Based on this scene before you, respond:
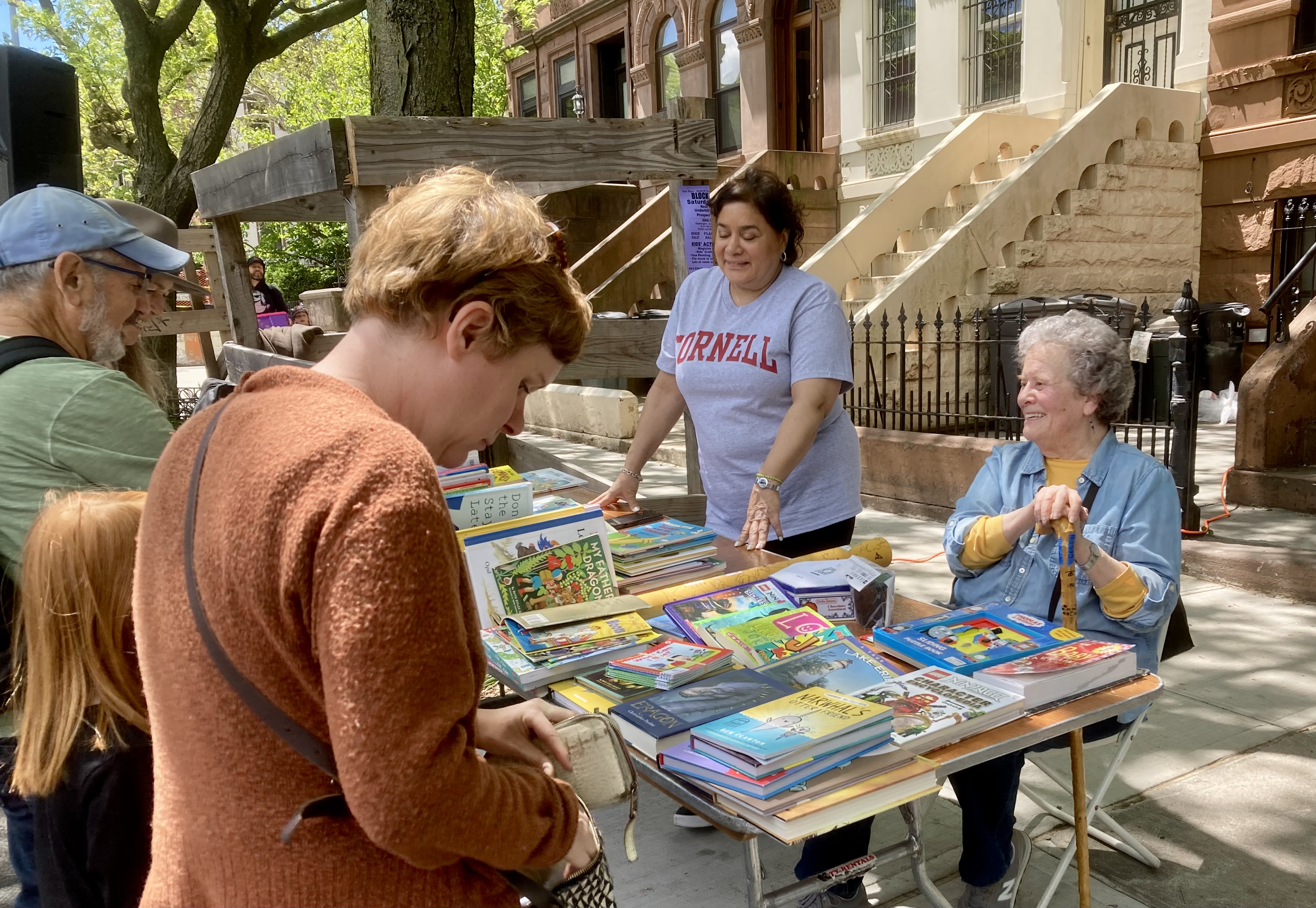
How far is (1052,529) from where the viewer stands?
8.52 feet

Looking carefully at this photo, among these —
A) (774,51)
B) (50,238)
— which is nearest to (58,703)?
(50,238)

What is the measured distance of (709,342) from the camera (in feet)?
10.9

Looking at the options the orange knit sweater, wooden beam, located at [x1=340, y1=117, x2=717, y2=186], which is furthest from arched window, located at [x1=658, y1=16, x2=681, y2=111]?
the orange knit sweater

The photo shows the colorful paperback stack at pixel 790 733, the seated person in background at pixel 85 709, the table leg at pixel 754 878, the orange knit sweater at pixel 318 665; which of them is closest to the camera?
the orange knit sweater at pixel 318 665

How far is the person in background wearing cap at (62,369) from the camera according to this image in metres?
1.93

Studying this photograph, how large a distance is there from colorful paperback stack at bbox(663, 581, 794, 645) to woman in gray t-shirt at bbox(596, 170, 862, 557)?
1.63 feet

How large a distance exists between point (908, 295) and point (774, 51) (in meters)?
7.25

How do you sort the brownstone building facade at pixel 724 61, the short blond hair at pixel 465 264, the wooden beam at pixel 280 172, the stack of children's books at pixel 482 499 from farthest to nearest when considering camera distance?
the brownstone building facade at pixel 724 61
the wooden beam at pixel 280 172
the stack of children's books at pixel 482 499
the short blond hair at pixel 465 264

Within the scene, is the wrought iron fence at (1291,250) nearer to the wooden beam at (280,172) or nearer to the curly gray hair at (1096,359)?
the curly gray hair at (1096,359)

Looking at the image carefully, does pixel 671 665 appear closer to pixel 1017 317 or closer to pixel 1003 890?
pixel 1003 890

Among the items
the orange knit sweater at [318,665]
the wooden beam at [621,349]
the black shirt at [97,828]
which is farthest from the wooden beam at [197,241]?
the orange knit sweater at [318,665]

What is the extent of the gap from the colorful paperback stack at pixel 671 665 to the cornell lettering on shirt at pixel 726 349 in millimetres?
1210

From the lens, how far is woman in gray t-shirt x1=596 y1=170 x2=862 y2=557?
10.2 ft

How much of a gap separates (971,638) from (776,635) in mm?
455
